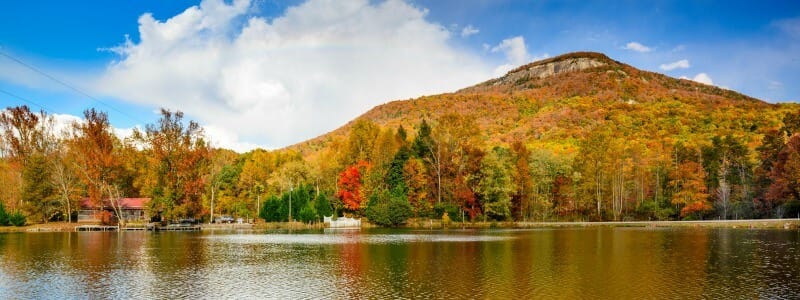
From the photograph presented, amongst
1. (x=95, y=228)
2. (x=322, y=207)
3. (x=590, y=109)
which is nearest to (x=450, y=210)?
(x=322, y=207)

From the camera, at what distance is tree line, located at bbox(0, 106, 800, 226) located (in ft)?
243

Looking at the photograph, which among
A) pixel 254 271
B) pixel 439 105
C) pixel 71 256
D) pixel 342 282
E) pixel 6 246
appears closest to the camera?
pixel 342 282

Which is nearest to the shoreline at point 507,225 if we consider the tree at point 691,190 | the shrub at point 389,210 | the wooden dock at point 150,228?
the shrub at point 389,210

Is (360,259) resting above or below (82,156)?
below

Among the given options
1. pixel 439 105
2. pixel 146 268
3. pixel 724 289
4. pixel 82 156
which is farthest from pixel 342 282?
pixel 439 105

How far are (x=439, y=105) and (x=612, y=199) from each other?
3353 inches

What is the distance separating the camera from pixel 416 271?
29094 mm

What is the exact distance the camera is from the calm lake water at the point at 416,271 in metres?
23.0

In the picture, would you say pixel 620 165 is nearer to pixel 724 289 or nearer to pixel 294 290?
pixel 724 289

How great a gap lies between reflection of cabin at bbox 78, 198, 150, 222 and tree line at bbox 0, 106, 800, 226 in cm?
241

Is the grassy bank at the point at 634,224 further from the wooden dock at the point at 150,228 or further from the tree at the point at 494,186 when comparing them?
the wooden dock at the point at 150,228

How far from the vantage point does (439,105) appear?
536 feet

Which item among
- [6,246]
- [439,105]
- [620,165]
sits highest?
[439,105]

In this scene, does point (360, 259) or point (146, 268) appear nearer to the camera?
point (146, 268)
